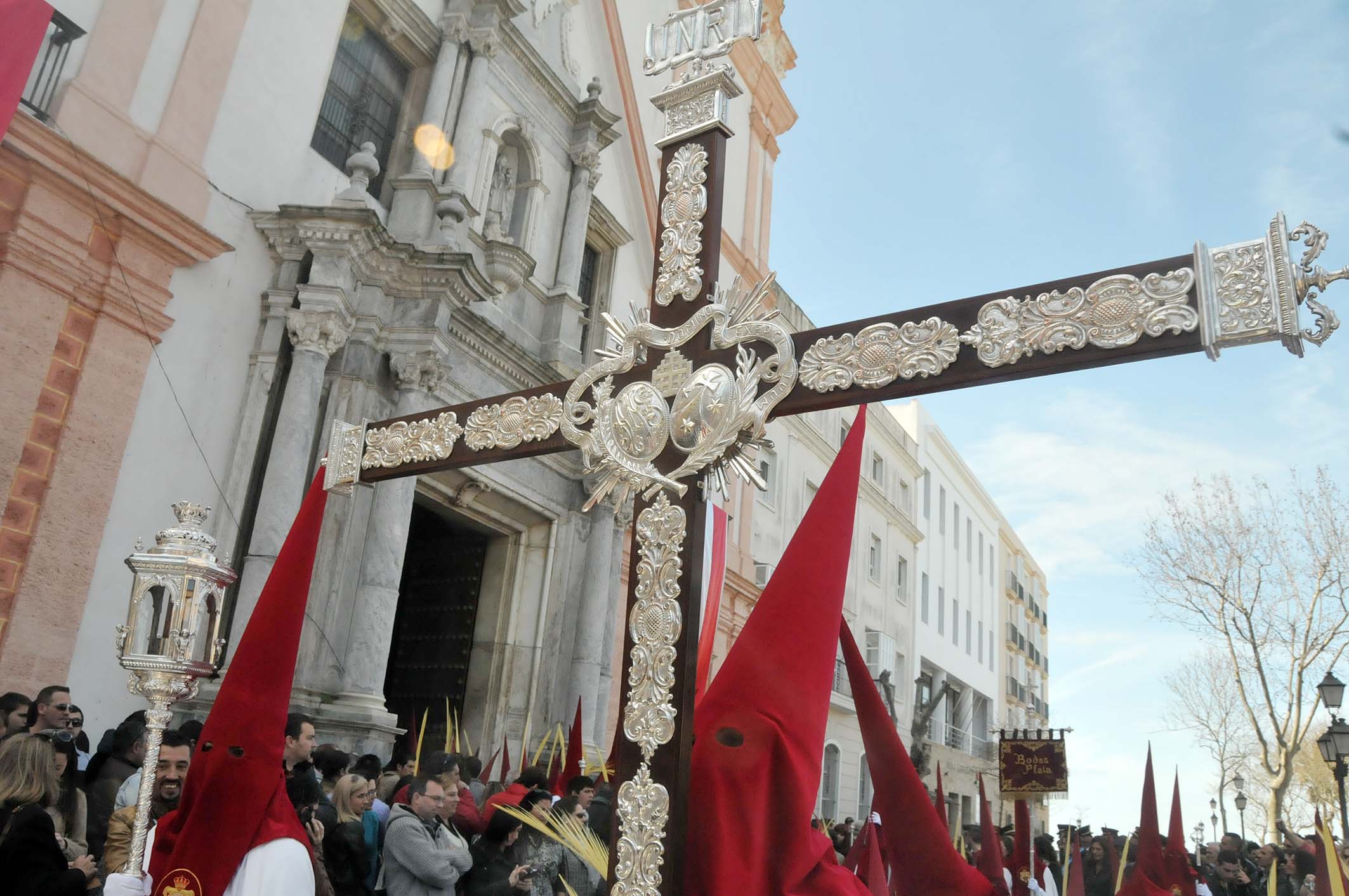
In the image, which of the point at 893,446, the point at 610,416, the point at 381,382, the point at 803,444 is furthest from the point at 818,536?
the point at 893,446

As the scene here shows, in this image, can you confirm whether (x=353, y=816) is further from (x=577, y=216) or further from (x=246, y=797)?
(x=577, y=216)

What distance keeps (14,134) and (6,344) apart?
127 cm

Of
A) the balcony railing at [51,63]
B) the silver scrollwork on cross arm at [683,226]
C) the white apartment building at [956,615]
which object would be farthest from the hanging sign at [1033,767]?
the white apartment building at [956,615]

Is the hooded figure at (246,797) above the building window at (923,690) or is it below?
below

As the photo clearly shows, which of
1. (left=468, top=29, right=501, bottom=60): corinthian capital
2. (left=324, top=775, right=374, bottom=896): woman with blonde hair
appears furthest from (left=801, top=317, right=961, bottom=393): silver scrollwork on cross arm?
(left=468, top=29, right=501, bottom=60): corinthian capital

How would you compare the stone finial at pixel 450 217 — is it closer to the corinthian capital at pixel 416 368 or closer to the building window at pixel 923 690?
the corinthian capital at pixel 416 368

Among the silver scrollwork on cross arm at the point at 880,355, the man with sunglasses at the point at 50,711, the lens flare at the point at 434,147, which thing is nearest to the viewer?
the silver scrollwork on cross arm at the point at 880,355

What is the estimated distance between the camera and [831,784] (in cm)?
2130

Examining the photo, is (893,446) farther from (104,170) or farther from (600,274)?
(104,170)

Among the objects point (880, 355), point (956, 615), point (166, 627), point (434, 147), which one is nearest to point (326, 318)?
point (434, 147)

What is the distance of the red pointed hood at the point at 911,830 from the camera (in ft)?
8.87

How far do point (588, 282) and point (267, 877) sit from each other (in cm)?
1060

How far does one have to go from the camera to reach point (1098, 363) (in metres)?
2.50

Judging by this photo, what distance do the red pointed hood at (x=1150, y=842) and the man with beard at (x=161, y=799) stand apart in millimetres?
4415
